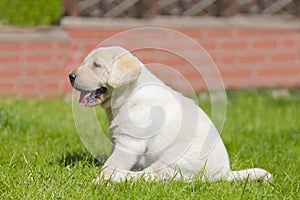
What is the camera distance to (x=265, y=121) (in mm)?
6203

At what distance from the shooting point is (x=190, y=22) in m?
8.09

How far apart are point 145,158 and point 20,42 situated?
3.93 metres

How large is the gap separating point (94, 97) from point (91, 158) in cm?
57

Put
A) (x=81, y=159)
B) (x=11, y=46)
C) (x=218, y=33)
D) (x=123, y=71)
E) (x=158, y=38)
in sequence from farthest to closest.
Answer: (x=218, y=33) → (x=158, y=38) → (x=11, y=46) → (x=81, y=159) → (x=123, y=71)

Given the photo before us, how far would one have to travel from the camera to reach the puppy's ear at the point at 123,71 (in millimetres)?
3535

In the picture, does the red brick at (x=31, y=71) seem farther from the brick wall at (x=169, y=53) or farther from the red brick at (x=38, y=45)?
the red brick at (x=38, y=45)

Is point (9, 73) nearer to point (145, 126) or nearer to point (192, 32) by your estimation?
point (192, 32)

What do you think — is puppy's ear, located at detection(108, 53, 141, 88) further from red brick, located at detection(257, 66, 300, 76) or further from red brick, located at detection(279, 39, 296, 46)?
red brick, located at detection(279, 39, 296, 46)

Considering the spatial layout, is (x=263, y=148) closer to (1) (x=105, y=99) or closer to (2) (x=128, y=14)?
(1) (x=105, y=99)

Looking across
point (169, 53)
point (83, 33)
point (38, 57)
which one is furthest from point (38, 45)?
point (169, 53)

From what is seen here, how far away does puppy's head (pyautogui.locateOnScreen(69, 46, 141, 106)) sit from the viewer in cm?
354

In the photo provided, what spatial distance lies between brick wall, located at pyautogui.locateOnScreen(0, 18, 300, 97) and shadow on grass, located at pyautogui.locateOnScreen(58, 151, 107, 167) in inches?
89.4

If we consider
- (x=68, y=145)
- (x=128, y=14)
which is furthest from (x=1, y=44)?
(x=68, y=145)

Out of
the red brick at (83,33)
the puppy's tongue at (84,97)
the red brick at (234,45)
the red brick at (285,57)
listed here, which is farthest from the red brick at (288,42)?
the puppy's tongue at (84,97)
